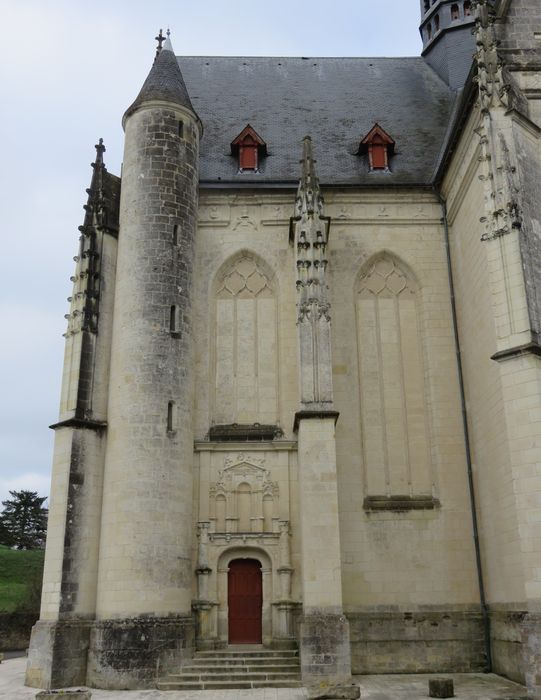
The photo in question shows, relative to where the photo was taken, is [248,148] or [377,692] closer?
[377,692]

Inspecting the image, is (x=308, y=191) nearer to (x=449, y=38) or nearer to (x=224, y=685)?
(x=224, y=685)

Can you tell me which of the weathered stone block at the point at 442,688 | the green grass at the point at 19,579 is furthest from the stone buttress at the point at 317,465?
the green grass at the point at 19,579

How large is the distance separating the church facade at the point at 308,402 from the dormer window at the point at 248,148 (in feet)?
0.18

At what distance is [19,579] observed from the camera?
28406 mm

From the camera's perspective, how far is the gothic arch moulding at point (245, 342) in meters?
15.9

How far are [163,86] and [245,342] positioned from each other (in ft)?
21.7

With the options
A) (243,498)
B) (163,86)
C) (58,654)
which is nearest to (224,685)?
(58,654)

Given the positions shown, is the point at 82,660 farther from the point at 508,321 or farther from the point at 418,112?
the point at 418,112

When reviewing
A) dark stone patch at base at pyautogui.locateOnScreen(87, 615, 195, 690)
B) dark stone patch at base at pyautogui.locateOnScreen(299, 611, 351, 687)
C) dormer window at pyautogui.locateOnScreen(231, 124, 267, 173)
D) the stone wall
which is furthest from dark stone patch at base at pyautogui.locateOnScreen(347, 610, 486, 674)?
the stone wall

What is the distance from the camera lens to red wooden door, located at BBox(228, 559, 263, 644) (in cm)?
1424

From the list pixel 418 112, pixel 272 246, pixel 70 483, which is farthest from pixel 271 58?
pixel 70 483

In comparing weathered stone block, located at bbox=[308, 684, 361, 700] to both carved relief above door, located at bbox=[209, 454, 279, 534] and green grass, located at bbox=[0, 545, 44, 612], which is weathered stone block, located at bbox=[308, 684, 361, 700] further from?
green grass, located at bbox=[0, 545, 44, 612]

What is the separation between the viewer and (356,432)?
1576cm

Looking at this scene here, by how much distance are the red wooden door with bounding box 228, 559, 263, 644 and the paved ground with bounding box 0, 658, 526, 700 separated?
2.13m
